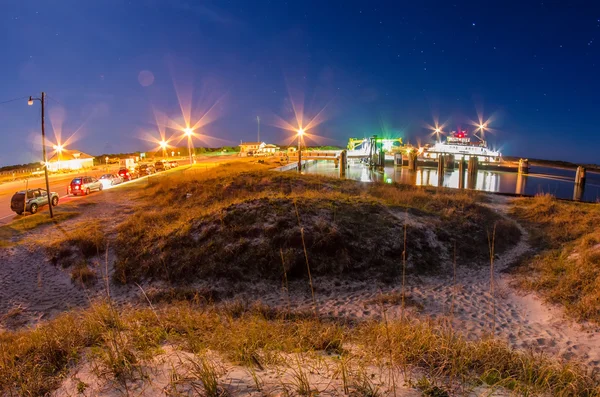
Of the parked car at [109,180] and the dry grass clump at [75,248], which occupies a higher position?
the parked car at [109,180]

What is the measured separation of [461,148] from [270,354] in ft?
234

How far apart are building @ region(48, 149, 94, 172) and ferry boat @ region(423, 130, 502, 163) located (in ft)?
225

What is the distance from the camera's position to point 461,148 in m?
66.1

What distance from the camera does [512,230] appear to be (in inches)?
611

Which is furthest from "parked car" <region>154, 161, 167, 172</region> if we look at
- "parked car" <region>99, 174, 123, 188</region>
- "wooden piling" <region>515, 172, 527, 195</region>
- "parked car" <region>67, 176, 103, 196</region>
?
"wooden piling" <region>515, 172, 527, 195</region>

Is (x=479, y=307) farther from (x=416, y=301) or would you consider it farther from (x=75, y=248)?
(x=75, y=248)

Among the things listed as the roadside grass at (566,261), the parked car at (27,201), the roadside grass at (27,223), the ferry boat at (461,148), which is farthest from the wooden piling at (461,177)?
the parked car at (27,201)

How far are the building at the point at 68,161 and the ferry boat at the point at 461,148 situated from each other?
2697 inches

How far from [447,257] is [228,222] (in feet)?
28.8

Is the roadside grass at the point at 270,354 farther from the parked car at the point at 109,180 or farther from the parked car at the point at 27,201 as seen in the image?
the parked car at the point at 109,180

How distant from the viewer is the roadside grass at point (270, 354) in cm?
383

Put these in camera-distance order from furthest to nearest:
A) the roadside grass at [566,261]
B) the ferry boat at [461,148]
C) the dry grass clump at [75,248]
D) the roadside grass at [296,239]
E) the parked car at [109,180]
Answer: the ferry boat at [461,148], the parked car at [109,180], the dry grass clump at [75,248], the roadside grass at [296,239], the roadside grass at [566,261]

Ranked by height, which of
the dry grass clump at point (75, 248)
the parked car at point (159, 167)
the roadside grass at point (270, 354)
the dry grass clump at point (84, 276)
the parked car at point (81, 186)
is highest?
the parked car at point (159, 167)

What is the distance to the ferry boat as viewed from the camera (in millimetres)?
64250
